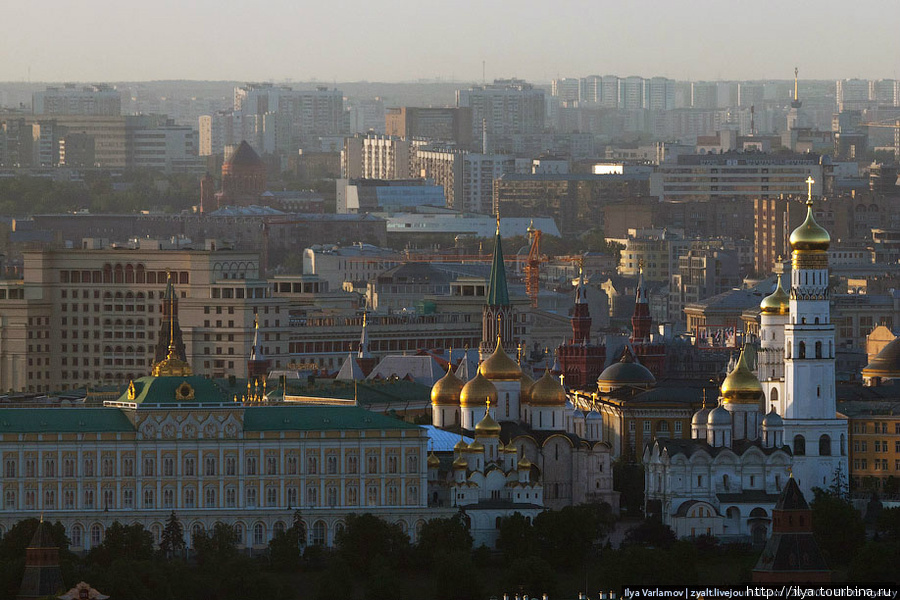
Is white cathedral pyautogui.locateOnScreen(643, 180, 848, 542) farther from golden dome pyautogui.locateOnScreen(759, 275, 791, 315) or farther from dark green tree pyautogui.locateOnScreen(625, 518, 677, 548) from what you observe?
golden dome pyautogui.locateOnScreen(759, 275, 791, 315)

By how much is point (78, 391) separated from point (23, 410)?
2789cm

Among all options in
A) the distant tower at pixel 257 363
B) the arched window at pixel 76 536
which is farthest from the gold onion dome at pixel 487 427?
the distant tower at pixel 257 363

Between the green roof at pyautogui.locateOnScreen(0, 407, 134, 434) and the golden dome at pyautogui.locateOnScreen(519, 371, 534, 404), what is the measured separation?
49.4 ft

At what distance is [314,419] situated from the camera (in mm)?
116562

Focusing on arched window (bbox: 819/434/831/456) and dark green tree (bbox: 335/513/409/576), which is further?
arched window (bbox: 819/434/831/456)

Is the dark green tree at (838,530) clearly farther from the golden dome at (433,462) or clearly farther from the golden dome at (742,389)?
the golden dome at (433,462)

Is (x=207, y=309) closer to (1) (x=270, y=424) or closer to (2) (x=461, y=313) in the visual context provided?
(2) (x=461, y=313)

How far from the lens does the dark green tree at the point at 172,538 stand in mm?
111688

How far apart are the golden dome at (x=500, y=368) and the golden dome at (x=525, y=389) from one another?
246 millimetres

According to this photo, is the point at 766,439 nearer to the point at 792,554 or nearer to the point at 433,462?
the point at 433,462

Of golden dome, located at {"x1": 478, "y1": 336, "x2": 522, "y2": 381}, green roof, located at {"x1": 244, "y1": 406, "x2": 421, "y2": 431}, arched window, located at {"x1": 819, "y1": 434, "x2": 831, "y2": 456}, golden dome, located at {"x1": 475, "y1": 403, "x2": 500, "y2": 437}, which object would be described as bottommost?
arched window, located at {"x1": 819, "y1": 434, "x2": 831, "y2": 456}

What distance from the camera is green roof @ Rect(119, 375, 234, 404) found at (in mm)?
116188

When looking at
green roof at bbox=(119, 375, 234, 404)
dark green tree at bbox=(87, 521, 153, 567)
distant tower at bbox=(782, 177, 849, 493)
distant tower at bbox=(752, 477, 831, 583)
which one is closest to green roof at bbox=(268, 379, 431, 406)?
green roof at bbox=(119, 375, 234, 404)

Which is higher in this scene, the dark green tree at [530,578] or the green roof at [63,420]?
the green roof at [63,420]
